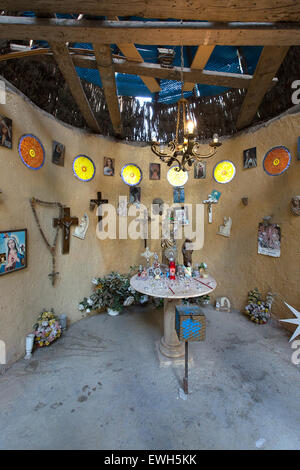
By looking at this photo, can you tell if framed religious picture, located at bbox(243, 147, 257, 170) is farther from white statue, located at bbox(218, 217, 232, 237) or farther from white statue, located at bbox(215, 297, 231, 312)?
white statue, located at bbox(215, 297, 231, 312)

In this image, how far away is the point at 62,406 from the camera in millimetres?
2240

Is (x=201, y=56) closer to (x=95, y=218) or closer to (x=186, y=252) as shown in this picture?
(x=186, y=252)

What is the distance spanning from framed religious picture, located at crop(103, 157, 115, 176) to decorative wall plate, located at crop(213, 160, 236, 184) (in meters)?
2.56

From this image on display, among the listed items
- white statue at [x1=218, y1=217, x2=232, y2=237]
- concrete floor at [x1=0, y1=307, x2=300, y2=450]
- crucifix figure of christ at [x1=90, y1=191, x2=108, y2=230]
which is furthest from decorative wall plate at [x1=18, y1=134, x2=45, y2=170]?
white statue at [x1=218, y1=217, x2=232, y2=237]

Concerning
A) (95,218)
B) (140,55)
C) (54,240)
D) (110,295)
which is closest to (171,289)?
(110,295)

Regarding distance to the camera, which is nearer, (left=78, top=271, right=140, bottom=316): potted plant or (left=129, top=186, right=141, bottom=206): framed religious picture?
(left=78, top=271, right=140, bottom=316): potted plant

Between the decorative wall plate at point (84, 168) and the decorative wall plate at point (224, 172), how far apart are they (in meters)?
3.01

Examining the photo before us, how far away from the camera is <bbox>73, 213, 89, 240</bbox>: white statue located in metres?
4.07

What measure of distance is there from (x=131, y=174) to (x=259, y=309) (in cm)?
430

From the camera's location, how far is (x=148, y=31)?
2117 mm

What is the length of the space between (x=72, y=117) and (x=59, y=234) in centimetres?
248

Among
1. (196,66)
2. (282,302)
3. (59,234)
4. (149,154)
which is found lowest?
(282,302)

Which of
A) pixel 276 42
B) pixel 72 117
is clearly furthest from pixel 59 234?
pixel 276 42

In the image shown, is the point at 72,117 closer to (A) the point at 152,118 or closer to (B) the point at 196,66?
(A) the point at 152,118
